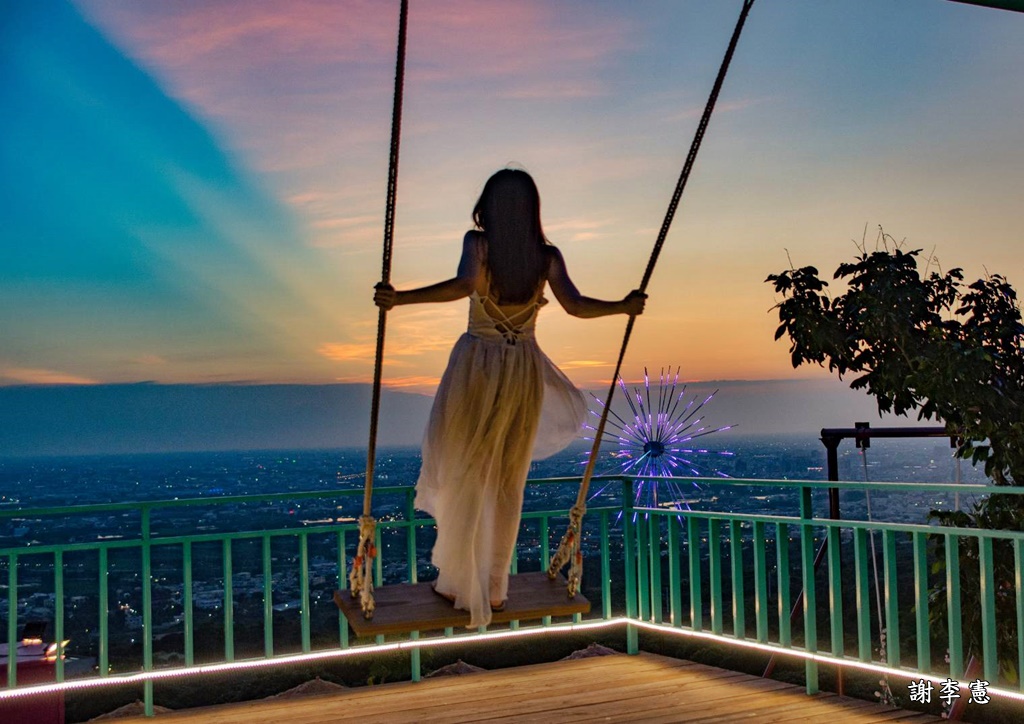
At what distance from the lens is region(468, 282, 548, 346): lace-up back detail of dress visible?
2.86 meters

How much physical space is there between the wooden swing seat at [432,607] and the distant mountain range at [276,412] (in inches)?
19.4

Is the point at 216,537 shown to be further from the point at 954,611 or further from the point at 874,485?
the point at 954,611

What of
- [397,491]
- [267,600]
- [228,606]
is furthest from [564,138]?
[228,606]

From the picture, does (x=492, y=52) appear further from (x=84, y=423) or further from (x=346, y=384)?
(x=84, y=423)

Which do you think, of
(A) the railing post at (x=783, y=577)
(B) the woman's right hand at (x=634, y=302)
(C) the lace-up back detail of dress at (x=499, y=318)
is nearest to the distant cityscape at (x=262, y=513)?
(A) the railing post at (x=783, y=577)

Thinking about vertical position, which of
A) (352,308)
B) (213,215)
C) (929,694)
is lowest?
(929,694)

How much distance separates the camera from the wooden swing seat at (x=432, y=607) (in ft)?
9.07

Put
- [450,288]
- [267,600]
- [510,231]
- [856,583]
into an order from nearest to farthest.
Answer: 1. [450,288]
2. [510,231]
3. [856,583]
4. [267,600]

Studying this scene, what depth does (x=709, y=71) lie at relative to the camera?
293 centimetres

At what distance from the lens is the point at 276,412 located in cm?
1167

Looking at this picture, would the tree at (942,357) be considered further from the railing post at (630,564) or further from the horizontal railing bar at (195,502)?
the horizontal railing bar at (195,502)

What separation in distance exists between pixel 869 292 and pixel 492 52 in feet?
8.21

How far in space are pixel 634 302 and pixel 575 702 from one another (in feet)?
6.67

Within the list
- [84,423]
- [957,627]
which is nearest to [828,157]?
[957,627]
